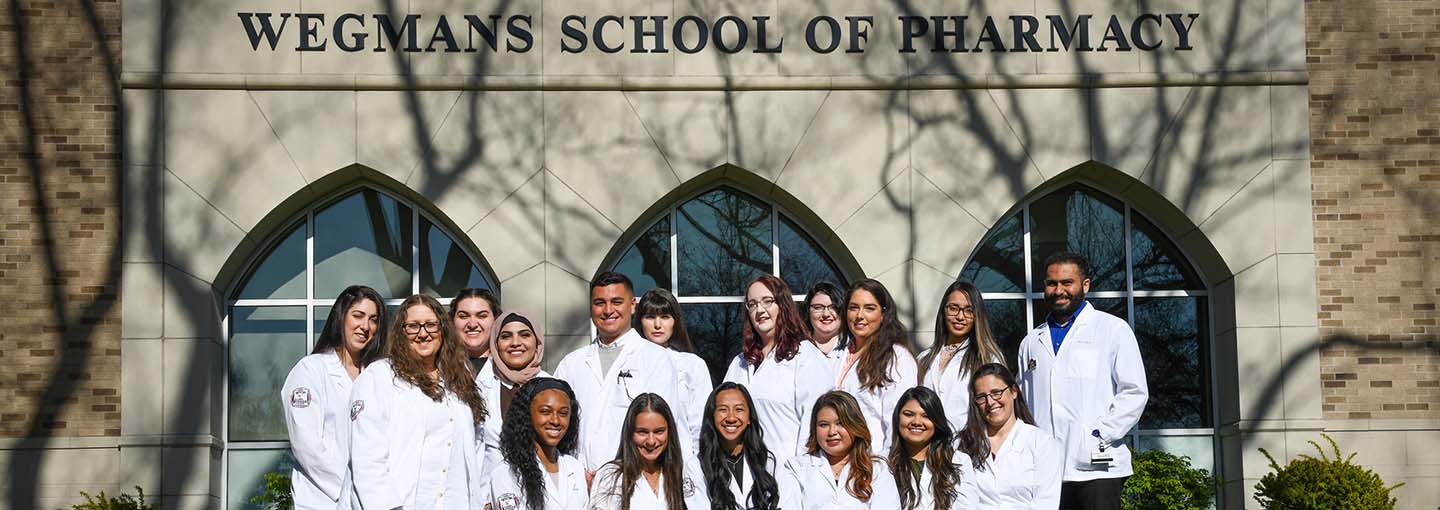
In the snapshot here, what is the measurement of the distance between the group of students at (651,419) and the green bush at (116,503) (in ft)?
10.7

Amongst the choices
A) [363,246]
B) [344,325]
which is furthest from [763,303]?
[363,246]

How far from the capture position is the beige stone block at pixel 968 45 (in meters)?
12.6

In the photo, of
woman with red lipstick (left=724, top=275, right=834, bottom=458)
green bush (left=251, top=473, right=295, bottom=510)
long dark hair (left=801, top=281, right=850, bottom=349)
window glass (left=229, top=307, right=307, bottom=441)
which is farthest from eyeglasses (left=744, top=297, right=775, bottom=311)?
window glass (left=229, top=307, right=307, bottom=441)

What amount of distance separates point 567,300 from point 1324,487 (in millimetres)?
5477

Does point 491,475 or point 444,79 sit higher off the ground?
point 444,79

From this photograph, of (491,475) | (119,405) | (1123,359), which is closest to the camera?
(491,475)

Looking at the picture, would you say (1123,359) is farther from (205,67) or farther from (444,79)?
(205,67)

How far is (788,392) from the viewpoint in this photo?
9.66 meters

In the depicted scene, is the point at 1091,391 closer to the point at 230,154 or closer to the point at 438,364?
the point at 438,364

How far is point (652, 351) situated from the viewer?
9.60 metres

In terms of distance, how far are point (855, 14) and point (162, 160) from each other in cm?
522

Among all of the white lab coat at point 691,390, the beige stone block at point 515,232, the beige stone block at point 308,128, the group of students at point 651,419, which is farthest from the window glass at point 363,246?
the white lab coat at point 691,390

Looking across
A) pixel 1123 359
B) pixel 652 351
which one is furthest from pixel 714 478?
pixel 1123 359

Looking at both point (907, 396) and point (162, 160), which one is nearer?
point (907, 396)
